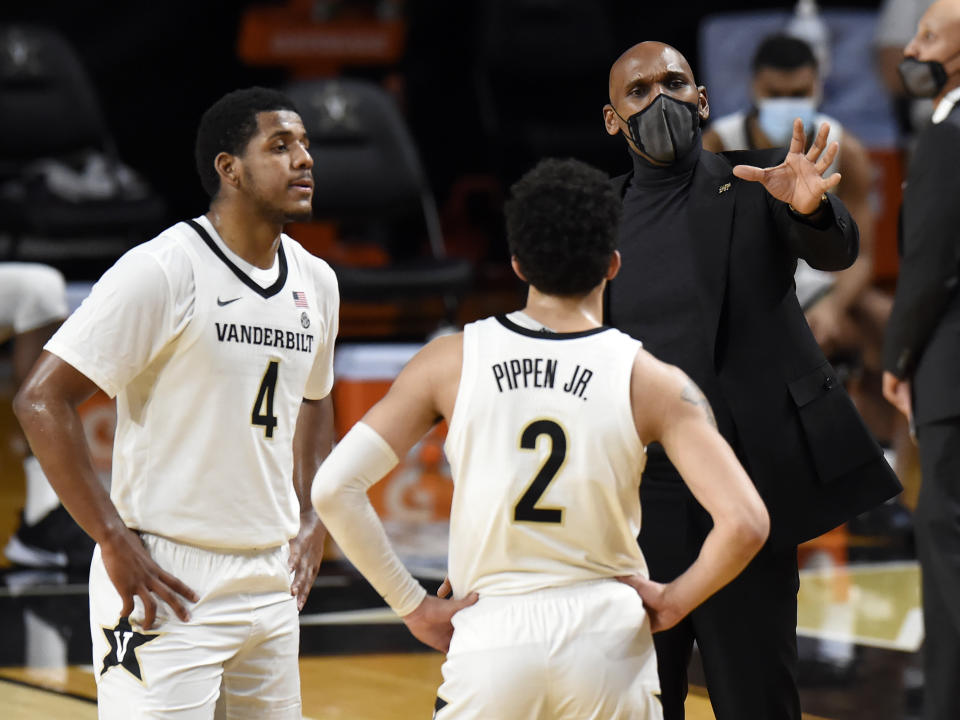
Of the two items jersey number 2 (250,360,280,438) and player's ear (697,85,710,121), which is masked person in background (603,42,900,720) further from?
jersey number 2 (250,360,280,438)

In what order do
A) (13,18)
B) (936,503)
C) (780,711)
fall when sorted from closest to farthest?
(780,711), (936,503), (13,18)

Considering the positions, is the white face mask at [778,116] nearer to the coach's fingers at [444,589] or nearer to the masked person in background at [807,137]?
the masked person in background at [807,137]

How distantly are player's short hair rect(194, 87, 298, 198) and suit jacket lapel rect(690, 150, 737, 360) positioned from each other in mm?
885

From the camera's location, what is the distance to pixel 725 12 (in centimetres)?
1121

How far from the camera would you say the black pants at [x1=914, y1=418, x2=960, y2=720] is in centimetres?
409

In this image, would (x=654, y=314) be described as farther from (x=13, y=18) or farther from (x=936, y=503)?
(x=13, y=18)

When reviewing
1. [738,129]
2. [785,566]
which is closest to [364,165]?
[738,129]

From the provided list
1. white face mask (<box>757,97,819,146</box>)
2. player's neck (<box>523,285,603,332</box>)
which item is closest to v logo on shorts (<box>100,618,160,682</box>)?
player's neck (<box>523,285,603,332</box>)

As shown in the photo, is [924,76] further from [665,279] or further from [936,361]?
[665,279]

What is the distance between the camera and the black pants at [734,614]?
10.9 feet

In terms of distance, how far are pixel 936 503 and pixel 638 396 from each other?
172cm

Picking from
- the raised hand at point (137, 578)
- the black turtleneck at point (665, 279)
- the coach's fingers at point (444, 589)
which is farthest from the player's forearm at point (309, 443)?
the coach's fingers at point (444, 589)

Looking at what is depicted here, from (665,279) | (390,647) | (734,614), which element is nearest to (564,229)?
(665,279)

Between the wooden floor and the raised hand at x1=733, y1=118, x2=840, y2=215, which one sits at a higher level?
the raised hand at x1=733, y1=118, x2=840, y2=215
